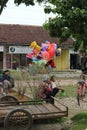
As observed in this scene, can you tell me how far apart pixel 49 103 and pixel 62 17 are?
362 cm

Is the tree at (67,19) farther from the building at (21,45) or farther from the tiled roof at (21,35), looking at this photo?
the tiled roof at (21,35)

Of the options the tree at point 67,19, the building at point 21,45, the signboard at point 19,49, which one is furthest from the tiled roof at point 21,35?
the tree at point 67,19

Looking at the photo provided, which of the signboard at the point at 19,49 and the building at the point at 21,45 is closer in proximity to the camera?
the signboard at the point at 19,49

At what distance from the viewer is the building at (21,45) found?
1581 inches

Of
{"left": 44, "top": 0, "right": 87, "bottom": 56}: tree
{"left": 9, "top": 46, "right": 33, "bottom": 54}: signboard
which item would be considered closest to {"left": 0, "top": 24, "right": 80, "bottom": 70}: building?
{"left": 9, "top": 46, "right": 33, "bottom": 54}: signboard

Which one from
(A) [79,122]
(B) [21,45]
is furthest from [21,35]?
(A) [79,122]

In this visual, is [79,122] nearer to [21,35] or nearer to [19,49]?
[19,49]

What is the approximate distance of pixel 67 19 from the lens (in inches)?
353

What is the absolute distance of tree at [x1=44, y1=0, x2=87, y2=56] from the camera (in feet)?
28.7

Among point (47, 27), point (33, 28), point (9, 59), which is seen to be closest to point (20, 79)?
point (47, 27)

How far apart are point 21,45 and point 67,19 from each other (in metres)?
31.6

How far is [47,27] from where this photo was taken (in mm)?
9289

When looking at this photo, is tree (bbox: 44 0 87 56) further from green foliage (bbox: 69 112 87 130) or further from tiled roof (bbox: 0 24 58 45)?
tiled roof (bbox: 0 24 58 45)

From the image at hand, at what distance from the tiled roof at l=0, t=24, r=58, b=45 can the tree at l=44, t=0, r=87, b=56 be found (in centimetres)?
3039
